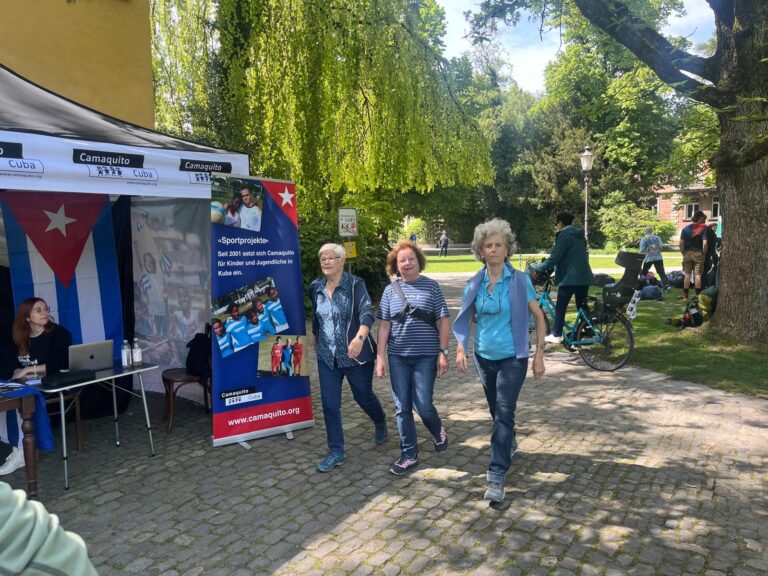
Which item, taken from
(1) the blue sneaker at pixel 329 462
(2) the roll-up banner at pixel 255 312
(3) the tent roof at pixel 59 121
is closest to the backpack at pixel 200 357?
(2) the roll-up banner at pixel 255 312

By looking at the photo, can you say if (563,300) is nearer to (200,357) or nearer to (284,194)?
(284,194)

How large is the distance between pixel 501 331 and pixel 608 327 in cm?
420

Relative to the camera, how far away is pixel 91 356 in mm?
5008

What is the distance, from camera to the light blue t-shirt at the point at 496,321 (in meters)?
3.98

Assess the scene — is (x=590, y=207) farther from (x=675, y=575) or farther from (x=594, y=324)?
(x=675, y=575)

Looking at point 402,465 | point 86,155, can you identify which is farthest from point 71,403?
point 402,465

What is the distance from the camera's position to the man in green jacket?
984 millimetres

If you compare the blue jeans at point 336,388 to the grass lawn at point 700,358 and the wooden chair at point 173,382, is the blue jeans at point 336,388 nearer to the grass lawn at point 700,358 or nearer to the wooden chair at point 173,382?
the wooden chair at point 173,382

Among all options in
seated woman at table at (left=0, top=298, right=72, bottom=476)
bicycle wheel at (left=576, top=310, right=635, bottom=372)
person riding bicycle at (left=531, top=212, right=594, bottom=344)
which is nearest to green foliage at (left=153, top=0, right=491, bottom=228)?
person riding bicycle at (left=531, top=212, right=594, bottom=344)

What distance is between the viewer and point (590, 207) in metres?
39.3

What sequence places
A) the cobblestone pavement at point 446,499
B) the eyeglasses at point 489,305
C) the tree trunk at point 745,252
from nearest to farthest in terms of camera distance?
the cobblestone pavement at point 446,499
the eyeglasses at point 489,305
the tree trunk at point 745,252

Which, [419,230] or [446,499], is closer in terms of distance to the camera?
[446,499]

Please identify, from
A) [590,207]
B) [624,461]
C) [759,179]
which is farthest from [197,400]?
[590,207]

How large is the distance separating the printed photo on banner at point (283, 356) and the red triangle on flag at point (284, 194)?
110 centimetres
